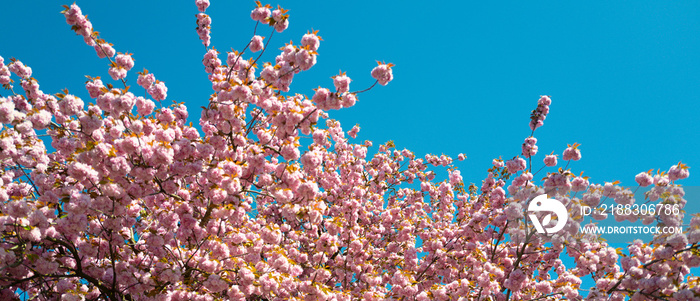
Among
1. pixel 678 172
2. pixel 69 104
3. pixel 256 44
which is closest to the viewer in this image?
Answer: pixel 69 104

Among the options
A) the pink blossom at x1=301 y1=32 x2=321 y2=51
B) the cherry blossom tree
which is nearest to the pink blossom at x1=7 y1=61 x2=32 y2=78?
the cherry blossom tree

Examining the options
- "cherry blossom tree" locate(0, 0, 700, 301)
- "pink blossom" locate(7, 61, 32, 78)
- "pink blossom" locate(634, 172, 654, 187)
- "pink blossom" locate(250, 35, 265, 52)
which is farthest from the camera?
"pink blossom" locate(7, 61, 32, 78)

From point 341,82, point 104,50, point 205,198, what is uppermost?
point 104,50

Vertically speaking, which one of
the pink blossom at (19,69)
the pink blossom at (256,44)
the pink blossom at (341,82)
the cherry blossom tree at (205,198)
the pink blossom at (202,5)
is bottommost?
the cherry blossom tree at (205,198)

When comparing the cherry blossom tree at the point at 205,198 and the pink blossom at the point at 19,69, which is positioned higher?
the pink blossom at the point at 19,69

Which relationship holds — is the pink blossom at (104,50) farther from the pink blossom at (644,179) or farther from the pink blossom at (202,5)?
the pink blossom at (644,179)

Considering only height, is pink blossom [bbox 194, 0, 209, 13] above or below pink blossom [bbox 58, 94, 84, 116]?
above

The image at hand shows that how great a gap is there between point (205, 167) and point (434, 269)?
555cm

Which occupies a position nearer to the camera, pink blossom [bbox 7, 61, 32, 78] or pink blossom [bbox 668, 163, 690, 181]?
pink blossom [bbox 668, 163, 690, 181]

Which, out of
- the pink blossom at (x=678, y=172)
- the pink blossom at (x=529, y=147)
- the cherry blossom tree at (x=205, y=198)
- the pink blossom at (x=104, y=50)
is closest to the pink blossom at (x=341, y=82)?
the cherry blossom tree at (x=205, y=198)

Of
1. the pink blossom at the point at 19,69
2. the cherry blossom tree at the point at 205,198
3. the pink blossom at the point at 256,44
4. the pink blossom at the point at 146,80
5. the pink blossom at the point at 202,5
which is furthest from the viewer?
the pink blossom at the point at 202,5

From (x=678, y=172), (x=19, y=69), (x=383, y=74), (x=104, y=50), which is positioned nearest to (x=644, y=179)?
(x=678, y=172)

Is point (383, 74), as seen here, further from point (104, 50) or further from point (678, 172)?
point (678, 172)

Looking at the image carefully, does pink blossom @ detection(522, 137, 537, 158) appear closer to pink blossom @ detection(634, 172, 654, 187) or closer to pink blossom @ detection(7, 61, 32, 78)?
pink blossom @ detection(634, 172, 654, 187)
